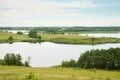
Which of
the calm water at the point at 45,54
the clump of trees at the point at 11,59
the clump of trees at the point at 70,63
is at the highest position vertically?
the clump of trees at the point at 11,59

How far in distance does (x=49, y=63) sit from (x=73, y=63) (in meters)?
19.4

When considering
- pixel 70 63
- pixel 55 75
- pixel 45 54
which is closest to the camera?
pixel 55 75

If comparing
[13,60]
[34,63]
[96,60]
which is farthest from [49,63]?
[96,60]

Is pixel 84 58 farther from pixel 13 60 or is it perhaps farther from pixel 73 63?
pixel 13 60

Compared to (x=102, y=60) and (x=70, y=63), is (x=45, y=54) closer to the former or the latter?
(x=70, y=63)

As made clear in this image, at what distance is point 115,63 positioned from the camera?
208 ft

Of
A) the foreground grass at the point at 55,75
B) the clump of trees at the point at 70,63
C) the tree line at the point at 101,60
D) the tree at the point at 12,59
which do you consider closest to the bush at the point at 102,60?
the tree line at the point at 101,60

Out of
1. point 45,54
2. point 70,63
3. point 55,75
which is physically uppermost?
point 55,75

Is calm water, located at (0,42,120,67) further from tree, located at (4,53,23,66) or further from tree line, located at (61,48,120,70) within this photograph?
tree line, located at (61,48,120,70)

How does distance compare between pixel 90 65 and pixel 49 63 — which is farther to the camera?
pixel 49 63

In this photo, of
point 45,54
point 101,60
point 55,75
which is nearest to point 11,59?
point 101,60

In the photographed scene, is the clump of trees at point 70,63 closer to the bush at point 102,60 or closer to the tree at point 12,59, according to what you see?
the bush at point 102,60

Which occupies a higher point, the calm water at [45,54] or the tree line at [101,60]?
the tree line at [101,60]

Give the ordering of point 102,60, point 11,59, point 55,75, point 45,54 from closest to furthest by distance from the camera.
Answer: point 55,75, point 102,60, point 11,59, point 45,54
